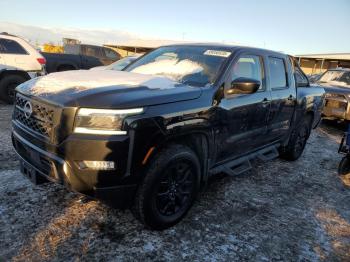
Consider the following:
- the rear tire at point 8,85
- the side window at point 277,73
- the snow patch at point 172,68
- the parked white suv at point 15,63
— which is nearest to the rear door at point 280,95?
the side window at point 277,73

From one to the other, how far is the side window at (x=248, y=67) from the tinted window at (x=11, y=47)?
6979mm

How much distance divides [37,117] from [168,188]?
1366mm

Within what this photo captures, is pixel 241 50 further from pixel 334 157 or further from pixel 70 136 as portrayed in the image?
pixel 334 157

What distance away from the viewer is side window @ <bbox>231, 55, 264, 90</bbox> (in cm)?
386

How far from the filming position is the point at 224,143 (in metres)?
3.72

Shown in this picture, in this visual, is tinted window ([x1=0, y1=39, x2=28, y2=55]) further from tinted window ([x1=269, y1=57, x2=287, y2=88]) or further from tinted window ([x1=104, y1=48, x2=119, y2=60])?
tinted window ([x1=104, y1=48, x2=119, y2=60])

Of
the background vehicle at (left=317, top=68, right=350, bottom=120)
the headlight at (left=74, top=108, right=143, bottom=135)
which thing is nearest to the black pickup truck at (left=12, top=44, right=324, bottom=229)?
the headlight at (left=74, top=108, right=143, bottom=135)

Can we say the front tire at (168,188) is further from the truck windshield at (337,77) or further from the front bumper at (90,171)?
the truck windshield at (337,77)

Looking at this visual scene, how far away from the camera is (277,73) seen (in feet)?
15.8

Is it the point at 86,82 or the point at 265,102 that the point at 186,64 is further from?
the point at 86,82

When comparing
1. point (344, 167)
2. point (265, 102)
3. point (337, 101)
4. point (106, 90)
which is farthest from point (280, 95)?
point (337, 101)

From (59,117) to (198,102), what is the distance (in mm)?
1299

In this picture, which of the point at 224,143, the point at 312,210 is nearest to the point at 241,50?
the point at 224,143

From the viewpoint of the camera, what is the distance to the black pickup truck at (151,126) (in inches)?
104
